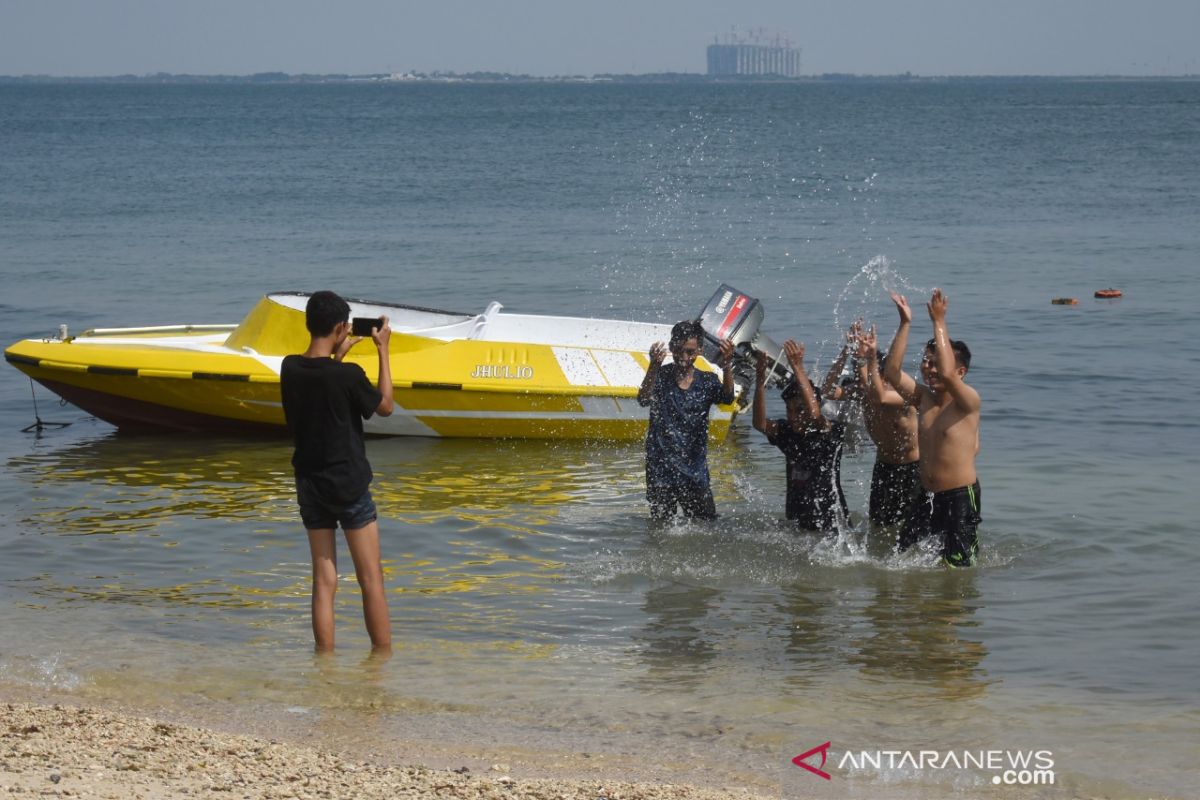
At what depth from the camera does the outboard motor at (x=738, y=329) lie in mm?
9648

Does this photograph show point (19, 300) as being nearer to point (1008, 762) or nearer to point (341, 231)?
point (341, 231)

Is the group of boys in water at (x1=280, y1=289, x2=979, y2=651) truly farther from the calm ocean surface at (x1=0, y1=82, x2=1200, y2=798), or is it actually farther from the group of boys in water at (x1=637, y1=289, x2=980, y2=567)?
the calm ocean surface at (x1=0, y1=82, x2=1200, y2=798)

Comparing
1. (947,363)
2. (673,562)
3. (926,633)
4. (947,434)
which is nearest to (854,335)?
(947,363)

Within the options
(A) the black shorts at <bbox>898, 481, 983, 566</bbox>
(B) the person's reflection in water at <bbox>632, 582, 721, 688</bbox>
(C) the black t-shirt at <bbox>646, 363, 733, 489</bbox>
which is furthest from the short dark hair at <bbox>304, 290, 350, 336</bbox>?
(A) the black shorts at <bbox>898, 481, 983, 566</bbox>

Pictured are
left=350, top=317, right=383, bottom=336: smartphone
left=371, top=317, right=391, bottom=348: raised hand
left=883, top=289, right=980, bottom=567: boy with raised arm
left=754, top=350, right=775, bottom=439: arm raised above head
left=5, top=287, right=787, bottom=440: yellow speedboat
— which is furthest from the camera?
left=5, top=287, right=787, bottom=440: yellow speedboat

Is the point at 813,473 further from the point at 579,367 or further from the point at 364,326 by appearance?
the point at 579,367

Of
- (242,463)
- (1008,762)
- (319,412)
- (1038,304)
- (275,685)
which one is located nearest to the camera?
(1008,762)

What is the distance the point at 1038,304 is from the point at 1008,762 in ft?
50.8

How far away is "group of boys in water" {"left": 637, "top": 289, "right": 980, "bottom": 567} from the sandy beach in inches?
115

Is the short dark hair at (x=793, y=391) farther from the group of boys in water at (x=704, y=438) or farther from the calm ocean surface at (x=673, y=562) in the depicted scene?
the calm ocean surface at (x=673, y=562)

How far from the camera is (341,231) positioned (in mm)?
31656

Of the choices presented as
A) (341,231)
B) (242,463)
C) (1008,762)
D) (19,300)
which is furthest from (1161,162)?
(1008,762)

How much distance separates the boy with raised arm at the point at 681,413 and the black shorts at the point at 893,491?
1.03 m

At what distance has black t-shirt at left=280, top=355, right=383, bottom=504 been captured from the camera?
21.1 feet
